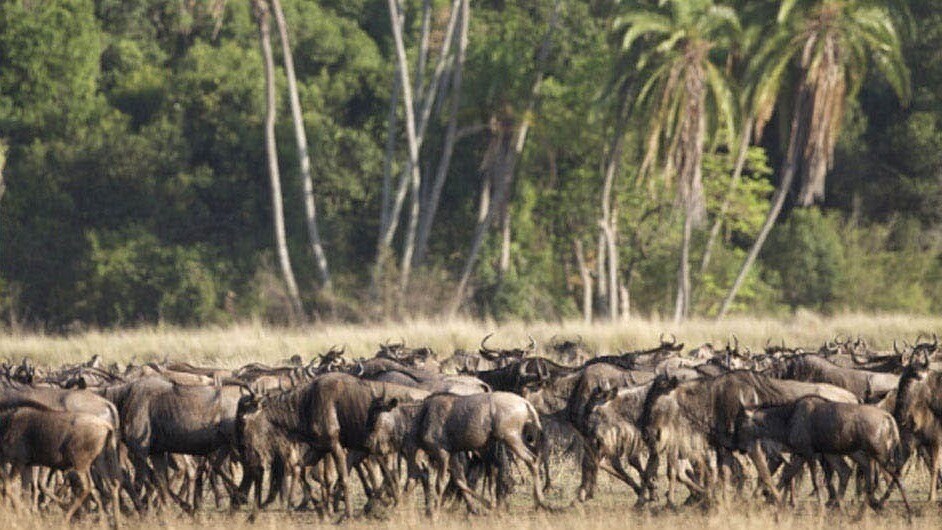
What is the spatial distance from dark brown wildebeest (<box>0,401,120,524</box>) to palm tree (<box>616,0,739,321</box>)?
84.9 feet

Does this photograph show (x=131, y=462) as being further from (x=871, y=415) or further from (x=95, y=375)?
(x=871, y=415)

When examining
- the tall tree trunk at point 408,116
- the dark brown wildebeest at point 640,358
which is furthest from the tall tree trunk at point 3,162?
the dark brown wildebeest at point 640,358

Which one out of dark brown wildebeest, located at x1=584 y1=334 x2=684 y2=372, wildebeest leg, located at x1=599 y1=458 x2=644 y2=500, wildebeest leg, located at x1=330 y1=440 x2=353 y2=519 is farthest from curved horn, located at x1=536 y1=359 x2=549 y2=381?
wildebeest leg, located at x1=330 y1=440 x2=353 y2=519

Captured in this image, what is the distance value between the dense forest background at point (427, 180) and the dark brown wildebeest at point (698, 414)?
25709 millimetres

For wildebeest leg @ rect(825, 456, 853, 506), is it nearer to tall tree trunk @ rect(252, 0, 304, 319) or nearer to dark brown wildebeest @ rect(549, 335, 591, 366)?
dark brown wildebeest @ rect(549, 335, 591, 366)

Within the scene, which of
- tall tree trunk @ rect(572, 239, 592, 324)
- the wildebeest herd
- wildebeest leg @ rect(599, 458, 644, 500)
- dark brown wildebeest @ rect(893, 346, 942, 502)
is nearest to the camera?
the wildebeest herd

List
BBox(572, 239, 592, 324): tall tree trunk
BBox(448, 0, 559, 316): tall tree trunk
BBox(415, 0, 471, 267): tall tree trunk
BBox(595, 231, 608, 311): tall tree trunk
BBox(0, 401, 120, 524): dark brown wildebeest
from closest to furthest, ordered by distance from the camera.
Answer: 1. BBox(0, 401, 120, 524): dark brown wildebeest
2. BBox(415, 0, 471, 267): tall tree trunk
3. BBox(448, 0, 559, 316): tall tree trunk
4. BBox(595, 231, 608, 311): tall tree trunk
5. BBox(572, 239, 592, 324): tall tree trunk

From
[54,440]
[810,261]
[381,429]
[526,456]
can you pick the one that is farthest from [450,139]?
[54,440]

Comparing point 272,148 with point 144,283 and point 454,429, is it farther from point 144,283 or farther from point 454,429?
point 454,429

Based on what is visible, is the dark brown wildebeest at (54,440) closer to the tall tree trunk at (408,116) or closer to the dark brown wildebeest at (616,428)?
the dark brown wildebeest at (616,428)

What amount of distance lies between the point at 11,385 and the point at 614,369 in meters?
6.10

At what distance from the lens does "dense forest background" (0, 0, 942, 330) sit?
43688mm

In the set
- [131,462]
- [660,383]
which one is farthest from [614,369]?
[131,462]

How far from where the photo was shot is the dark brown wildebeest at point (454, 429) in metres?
15.2
